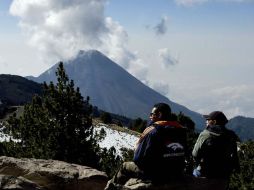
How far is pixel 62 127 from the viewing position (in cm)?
2494

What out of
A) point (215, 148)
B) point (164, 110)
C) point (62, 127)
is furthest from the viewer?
point (62, 127)

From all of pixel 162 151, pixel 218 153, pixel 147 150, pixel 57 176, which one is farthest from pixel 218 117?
pixel 57 176

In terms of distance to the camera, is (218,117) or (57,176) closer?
(218,117)

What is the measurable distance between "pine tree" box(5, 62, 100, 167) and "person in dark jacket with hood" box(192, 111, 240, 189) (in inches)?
557

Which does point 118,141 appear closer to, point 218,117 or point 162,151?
point 218,117

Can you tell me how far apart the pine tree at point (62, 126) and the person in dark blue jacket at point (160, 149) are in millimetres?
14440

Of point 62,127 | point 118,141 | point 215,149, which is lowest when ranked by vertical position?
point 215,149

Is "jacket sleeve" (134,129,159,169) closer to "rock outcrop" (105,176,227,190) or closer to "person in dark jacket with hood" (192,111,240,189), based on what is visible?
"rock outcrop" (105,176,227,190)

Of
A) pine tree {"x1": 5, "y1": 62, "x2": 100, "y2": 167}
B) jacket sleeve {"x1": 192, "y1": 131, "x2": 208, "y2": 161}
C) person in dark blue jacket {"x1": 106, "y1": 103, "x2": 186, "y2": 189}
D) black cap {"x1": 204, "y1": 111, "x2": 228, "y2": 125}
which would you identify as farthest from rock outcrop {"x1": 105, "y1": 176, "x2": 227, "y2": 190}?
pine tree {"x1": 5, "y1": 62, "x2": 100, "y2": 167}

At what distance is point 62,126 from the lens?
82.0 feet

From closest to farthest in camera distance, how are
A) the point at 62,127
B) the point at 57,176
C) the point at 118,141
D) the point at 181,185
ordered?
the point at 181,185, the point at 57,176, the point at 62,127, the point at 118,141

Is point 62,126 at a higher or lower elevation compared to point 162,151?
higher

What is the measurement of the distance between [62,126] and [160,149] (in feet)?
49.4

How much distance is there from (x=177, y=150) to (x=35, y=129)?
→ 16.3 metres
